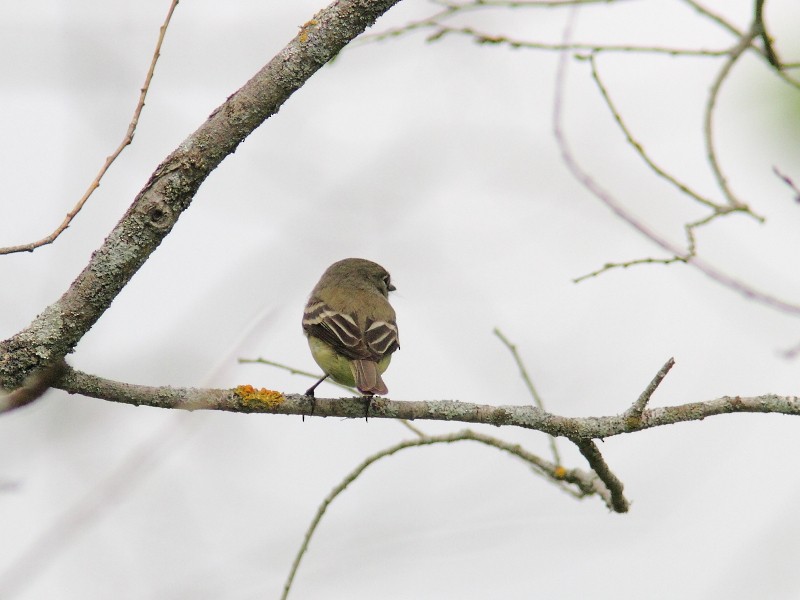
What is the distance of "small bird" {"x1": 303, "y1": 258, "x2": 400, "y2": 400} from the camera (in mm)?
5641

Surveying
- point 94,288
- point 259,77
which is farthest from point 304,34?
point 94,288

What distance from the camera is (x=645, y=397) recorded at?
3646 mm

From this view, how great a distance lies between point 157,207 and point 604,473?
7.29ft

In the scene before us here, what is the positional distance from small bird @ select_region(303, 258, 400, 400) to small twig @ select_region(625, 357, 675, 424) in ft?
5.51

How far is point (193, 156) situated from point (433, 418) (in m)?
1.53

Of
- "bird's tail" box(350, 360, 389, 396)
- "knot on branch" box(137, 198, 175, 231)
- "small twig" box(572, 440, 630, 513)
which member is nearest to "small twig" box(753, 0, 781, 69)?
"small twig" box(572, 440, 630, 513)

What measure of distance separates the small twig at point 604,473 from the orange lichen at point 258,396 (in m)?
1.27

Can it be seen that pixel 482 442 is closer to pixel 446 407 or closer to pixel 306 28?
pixel 446 407

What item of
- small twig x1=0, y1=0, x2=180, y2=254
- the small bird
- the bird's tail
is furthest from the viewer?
the small bird

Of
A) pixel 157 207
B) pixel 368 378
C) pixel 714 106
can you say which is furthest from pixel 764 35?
pixel 368 378

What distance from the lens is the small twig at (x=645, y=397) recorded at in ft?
11.6

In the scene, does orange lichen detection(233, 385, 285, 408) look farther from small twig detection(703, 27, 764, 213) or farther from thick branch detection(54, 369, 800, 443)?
small twig detection(703, 27, 764, 213)

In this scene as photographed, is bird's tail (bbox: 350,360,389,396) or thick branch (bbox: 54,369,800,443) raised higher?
thick branch (bbox: 54,369,800,443)

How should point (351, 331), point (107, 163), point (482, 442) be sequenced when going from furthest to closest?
point (351, 331) → point (482, 442) → point (107, 163)
